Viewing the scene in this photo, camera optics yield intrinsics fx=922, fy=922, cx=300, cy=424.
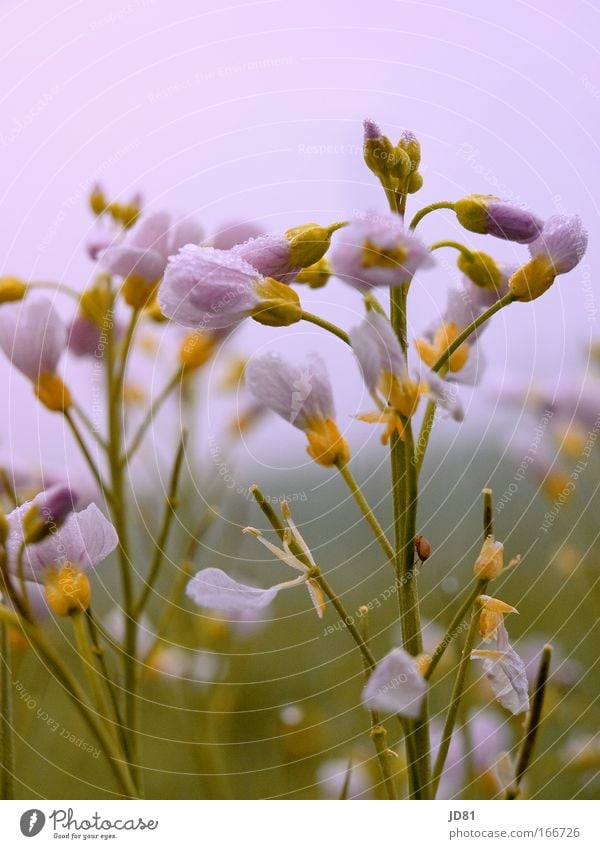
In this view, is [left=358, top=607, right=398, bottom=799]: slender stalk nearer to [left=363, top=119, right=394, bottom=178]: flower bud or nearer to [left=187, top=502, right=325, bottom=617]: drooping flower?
[left=187, top=502, right=325, bottom=617]: drooping flower

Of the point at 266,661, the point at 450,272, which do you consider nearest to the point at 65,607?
the point at 450,272

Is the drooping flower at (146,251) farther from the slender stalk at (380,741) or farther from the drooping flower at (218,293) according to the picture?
the slender stalk at (380,741)

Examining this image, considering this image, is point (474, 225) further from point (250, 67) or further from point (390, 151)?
point (250, 67)

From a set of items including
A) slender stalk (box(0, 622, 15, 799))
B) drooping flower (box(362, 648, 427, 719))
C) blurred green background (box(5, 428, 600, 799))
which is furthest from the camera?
blurred green background (box(5, 428, 600, 799))

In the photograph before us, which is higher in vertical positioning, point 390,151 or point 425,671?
point 390,151

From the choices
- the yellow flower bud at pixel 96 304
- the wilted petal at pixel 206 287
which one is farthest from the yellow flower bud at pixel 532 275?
the yellow flower bud at pixel 96 304

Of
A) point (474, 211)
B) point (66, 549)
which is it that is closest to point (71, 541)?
point (66, 549)

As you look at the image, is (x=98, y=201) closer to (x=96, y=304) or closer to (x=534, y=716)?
(x=96, y=304)

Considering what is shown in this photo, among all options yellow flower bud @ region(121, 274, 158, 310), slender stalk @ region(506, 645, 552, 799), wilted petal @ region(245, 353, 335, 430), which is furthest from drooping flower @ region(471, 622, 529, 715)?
yellow flower bud @ region(121, 274, 158, 310)
